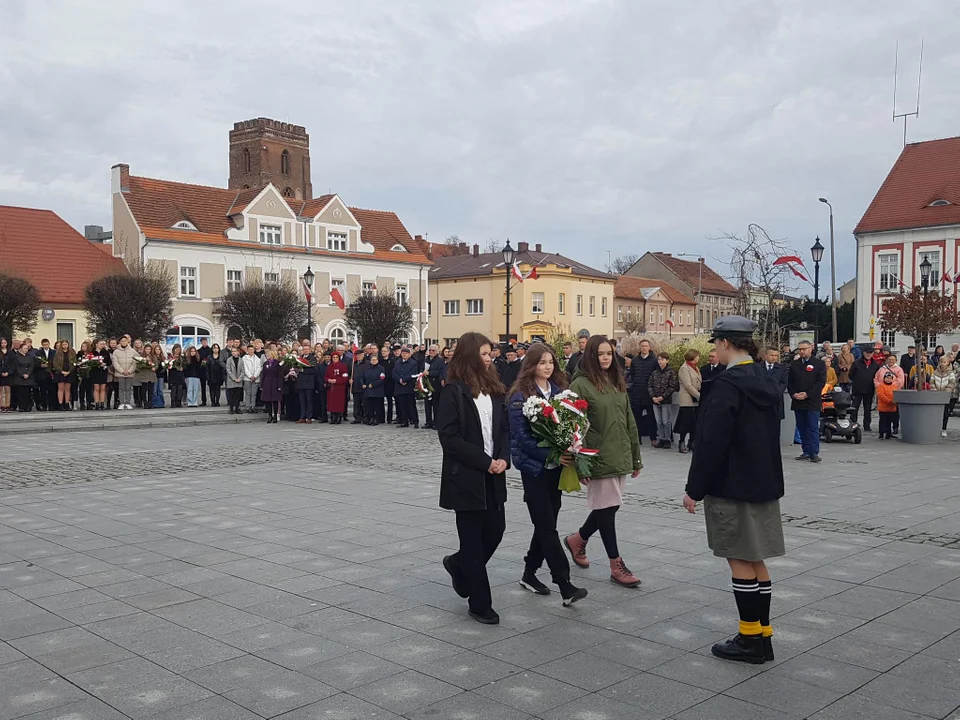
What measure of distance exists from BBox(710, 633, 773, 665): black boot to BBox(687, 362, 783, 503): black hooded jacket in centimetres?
80

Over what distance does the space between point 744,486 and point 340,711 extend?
98.4 inches

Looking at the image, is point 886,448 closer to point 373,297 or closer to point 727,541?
point 727,541

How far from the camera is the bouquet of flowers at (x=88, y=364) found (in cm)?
2339

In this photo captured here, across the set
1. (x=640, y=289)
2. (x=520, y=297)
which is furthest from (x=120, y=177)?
(x=640, y=289)

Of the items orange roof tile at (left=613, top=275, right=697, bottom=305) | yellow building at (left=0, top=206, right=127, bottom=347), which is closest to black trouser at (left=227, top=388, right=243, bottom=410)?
yellow building at (left=0, top=206, right=127, bottom=347)

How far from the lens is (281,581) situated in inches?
283

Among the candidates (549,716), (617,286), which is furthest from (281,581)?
(617,286)

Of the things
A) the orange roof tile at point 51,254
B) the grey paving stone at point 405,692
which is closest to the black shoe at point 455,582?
the grey paving stone at point 405,692

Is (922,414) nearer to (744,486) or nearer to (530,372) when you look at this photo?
(530,372)

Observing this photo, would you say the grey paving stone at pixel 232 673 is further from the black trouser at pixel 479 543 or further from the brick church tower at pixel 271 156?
the brick church tower at pixel 271 156

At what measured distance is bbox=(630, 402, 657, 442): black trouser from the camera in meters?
17.8

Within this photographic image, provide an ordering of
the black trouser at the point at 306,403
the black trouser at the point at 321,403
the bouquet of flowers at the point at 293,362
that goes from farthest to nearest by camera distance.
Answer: the black trouser at the point at 321,403
the black trouser at the point at 306,403
the bouquet of flowers at the point at 293,362

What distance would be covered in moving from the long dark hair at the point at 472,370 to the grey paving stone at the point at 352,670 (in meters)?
1.84

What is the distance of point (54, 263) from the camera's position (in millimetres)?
51062
